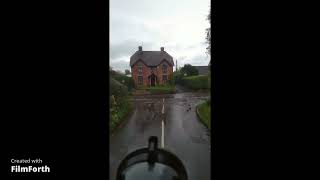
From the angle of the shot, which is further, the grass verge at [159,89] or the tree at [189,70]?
the tree at [189,70]

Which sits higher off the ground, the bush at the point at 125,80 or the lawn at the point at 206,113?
the bush at the point at 125,80

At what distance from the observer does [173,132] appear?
5164mm

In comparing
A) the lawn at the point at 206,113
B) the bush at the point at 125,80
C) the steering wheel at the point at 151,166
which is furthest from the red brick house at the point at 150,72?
the steering wheel at the point at 151,166

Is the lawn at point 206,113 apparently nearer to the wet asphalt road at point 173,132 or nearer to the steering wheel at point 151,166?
the wet asphalt road at point 173,132

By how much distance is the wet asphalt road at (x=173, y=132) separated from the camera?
2.72m

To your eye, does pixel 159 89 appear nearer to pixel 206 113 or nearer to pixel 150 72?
pixel 150 72

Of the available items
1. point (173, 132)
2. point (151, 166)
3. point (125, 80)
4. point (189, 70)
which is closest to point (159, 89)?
point (125, 80)

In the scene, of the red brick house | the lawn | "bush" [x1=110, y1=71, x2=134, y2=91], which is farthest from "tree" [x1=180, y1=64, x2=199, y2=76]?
"bush" [x1=110, y1=71, x2=134, y2=91]
